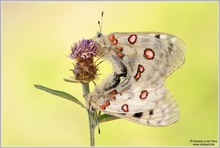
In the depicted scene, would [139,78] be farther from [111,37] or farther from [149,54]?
[111,37]

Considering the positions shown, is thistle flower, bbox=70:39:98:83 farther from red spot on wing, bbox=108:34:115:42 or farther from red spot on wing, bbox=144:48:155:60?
red spot on wing, bbox=144:48:155:60

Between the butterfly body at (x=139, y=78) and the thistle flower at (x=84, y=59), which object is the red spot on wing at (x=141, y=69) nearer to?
the butterfly body at (x=139, y=78)

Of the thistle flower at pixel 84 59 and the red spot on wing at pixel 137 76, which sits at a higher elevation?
the thistle flower at pixel 84 59

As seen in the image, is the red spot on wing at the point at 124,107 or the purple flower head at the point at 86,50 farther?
the purple flower head at the point at 86,50

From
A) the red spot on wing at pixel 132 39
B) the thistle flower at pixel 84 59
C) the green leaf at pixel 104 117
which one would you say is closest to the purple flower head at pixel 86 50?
the thistle flower at pixel 84 59

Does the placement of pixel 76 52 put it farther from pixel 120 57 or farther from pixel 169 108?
pixel 169 108

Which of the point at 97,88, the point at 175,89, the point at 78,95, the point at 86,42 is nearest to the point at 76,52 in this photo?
the point at 86,42

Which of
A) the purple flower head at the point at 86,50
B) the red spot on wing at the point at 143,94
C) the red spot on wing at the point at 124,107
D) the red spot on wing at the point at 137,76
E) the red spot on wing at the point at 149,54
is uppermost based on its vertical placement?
the purple flower head at the point at 86,50
